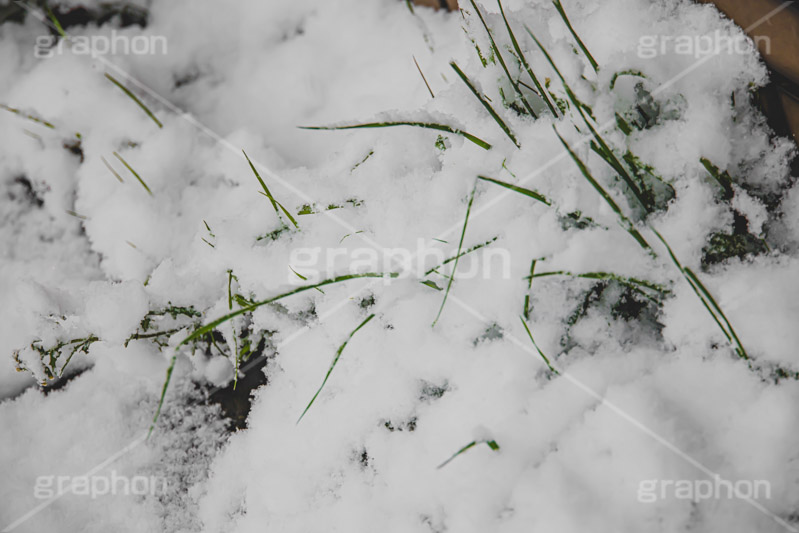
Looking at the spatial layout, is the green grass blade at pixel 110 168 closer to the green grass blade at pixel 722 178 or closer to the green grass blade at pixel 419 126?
the green grass blade at pixel 419 126

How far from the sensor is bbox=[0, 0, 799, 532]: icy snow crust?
60 cm

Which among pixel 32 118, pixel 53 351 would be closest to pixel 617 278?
pixel 53 351

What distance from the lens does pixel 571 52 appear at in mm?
700

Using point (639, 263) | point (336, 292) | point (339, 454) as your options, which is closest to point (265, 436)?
point (339, 454)

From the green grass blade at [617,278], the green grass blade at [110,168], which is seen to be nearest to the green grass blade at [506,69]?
the green grass blade at [617,278]

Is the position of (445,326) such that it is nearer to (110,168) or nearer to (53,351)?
(53,351)

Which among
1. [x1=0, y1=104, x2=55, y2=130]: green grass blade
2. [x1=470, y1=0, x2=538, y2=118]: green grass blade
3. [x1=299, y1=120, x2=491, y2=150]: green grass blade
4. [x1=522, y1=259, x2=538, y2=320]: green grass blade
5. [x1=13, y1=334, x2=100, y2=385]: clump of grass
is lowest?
[x1=13, y1=334, x2=100, y2=385]: clump of grass

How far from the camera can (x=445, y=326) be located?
74cm

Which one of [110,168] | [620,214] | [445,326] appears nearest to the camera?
[620,214]

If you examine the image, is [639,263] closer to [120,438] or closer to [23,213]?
[120,438]

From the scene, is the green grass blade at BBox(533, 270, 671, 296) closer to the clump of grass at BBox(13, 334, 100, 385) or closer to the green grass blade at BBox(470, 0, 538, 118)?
the green grass blade at BBox(470, 0, 538, 118)

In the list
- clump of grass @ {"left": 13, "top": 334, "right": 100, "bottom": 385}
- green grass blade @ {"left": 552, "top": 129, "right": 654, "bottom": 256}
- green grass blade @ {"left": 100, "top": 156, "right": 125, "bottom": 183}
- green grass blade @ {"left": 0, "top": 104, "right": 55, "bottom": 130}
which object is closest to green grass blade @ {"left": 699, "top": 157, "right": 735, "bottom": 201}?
green grass blade @ {"left": 552, "top": 129, "right": 654, "bottom": 256}

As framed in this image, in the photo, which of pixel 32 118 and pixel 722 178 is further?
pixel 32 118

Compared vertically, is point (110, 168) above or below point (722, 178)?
below
